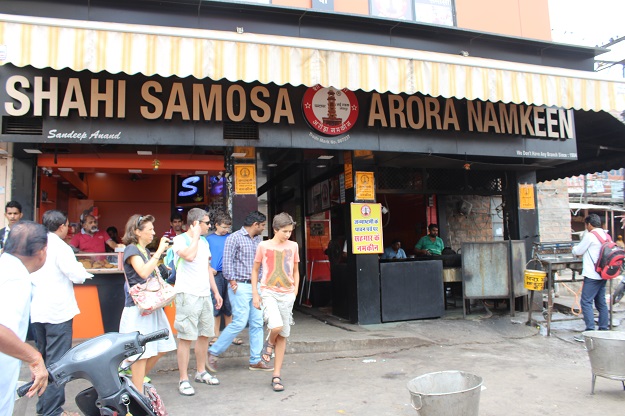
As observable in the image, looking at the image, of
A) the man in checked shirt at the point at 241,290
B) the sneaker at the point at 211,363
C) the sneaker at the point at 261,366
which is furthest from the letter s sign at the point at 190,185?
the sneaker at the point at 261,366

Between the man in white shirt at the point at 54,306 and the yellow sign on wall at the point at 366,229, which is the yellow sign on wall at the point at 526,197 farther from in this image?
the man in white shirt at the point at 54,306

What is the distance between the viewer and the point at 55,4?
20.9 feet

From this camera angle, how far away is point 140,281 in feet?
14.2

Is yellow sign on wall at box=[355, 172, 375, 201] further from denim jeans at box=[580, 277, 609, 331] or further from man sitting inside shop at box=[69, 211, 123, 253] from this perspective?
man sitting inside shop at box=[69, 211, 123, 253]

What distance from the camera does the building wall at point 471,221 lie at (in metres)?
12.1

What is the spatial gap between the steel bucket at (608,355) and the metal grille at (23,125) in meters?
6.99

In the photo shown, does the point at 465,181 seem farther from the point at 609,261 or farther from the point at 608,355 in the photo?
the point at 608,355

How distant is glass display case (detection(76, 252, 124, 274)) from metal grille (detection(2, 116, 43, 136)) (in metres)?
1.78

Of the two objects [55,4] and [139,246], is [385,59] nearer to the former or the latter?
[139,246]

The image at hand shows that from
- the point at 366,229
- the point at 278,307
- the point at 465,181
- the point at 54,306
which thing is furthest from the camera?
the point at 465,181

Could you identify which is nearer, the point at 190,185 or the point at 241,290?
the point at 241,290

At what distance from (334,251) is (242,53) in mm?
4686

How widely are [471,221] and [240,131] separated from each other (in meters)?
7.40

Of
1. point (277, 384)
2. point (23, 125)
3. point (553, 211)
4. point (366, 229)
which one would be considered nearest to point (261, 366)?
point (277, 384)
